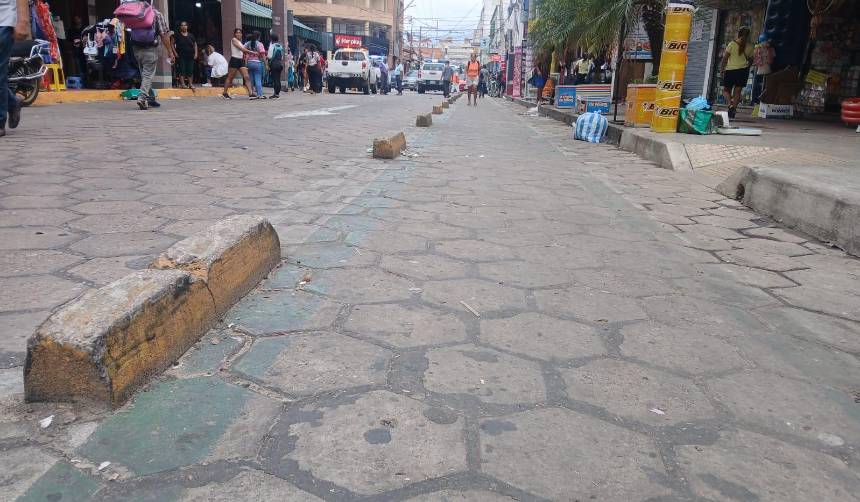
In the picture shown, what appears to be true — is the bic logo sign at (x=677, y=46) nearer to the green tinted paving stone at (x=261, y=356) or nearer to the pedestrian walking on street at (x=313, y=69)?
the green tinted paving stone at (x=261, y=356)

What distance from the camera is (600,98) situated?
476 inches

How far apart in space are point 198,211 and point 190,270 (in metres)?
1.66

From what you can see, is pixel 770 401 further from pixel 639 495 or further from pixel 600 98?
pixel 600 98

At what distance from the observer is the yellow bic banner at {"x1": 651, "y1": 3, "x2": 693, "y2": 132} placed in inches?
290

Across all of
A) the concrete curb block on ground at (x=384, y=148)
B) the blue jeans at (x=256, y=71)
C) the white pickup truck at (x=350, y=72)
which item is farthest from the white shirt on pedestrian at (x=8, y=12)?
the white pickup truck at (x=350, y=72)

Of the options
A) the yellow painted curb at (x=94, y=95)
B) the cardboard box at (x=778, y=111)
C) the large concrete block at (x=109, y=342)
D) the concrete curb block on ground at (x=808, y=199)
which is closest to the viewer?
the large concrete block at (x=109, y=342)

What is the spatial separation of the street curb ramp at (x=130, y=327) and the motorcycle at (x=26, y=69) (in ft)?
24.9

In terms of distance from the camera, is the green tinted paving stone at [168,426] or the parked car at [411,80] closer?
the green tinted paving stone at [168,426]

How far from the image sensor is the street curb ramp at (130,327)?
1502mm

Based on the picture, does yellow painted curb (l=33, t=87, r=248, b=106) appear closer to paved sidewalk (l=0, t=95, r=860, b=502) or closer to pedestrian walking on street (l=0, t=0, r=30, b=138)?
pedestrian walking on street (l=0, t=0, r=30, b=138)

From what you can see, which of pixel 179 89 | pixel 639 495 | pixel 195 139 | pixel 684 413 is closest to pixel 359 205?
pixel 684 413

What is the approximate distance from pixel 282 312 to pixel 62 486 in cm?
101

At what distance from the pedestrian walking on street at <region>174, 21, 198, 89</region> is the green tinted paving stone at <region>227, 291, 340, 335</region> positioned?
14.3 m

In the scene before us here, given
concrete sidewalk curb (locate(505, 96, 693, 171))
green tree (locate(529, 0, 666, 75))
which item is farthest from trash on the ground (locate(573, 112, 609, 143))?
green tree (locate(529, 0, 666, 75))
